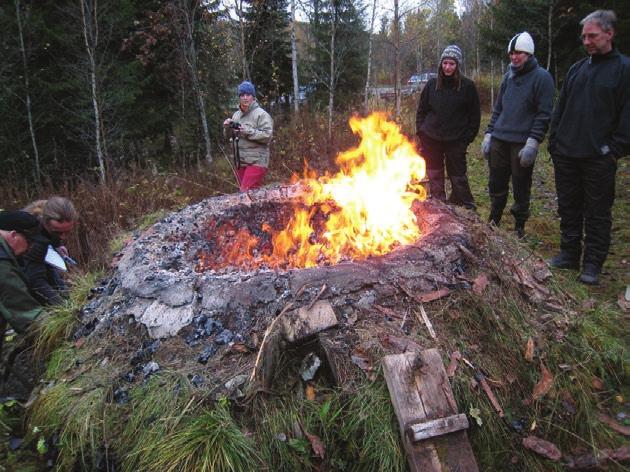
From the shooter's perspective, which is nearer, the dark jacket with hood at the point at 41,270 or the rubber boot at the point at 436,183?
the dark jacket with hood at the point at 41,270

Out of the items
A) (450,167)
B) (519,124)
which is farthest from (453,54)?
(450,167)

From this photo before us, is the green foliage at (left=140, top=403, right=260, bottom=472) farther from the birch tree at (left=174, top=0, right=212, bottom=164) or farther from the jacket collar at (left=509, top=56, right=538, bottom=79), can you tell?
the birch tree at (left=174, top=0, right=212, bottom=164)

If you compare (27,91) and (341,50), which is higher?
(341,50)

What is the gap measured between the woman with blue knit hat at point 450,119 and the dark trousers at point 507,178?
39cm

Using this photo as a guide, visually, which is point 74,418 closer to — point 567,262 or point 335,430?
point 335,430

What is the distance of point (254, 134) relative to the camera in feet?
18.5

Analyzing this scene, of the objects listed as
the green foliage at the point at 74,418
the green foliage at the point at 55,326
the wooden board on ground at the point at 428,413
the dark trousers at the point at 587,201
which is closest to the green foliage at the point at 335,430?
the wooden board on ground at the point at 428,413

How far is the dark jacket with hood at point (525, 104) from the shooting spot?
4383 mm

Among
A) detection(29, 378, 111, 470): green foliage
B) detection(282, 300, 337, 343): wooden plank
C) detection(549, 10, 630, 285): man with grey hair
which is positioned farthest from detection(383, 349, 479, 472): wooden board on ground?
detection(549, 10, 630, 285): man with grey hair

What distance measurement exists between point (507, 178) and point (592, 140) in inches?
48.8

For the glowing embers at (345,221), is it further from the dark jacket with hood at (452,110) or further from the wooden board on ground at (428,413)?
the wooden board on ground at (428,413)

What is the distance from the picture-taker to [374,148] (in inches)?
179

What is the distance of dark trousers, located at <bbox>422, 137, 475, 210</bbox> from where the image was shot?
532 centimetres

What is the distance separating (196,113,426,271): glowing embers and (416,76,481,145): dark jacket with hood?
2.78 ft
